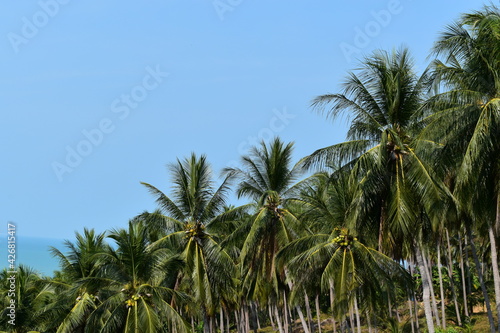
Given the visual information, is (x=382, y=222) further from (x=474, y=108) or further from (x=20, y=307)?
(x=20, y=307)

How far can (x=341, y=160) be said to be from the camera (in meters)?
21.5

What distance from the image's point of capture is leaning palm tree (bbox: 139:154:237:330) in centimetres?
2948

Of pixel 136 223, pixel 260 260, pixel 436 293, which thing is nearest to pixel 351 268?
pixel 260 260

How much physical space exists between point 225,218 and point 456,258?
31912 mm

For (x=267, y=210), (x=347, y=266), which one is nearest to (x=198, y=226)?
(x=267, y=210)

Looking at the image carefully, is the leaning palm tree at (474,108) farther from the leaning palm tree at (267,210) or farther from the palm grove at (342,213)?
the leaning palm tree at (267,210)

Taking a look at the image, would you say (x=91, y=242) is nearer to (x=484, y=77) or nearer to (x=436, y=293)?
(x=484, y=77)

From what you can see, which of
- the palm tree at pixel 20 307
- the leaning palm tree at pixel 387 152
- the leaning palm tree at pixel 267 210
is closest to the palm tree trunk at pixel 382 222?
the leaning palm tree at pixel 387 152

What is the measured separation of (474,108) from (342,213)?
34.1 ft

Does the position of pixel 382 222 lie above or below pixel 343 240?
above

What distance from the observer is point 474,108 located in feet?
59.3

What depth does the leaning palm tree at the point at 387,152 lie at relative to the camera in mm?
20125

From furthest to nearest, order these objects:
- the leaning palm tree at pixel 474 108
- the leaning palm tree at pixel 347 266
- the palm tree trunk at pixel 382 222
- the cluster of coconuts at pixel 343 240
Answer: the cluster of coconuts at pixel 343 240 → the leaning palm tree at pixel 347 266 → the palm tree trunk at pixel 382 222 → the leaning palm tree at pixel 474 108

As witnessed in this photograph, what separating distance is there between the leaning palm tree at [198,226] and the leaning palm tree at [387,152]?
31.3 feet
